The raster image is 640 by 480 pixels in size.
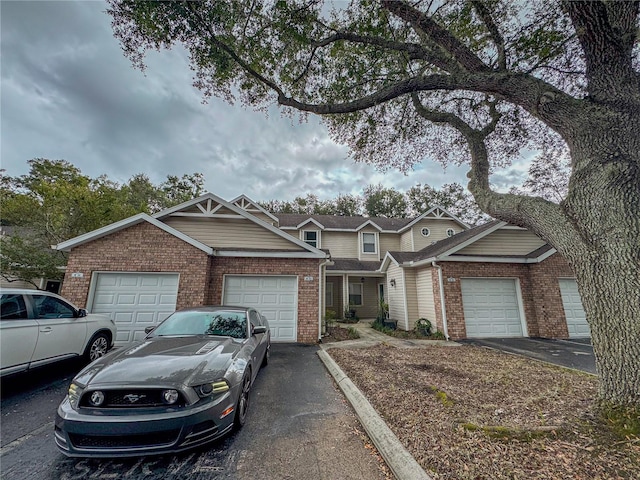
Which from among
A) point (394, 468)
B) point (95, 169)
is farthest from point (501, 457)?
point (95, 169)

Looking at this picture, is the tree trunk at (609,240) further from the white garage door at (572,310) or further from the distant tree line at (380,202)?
the distant tree line at (380,202)

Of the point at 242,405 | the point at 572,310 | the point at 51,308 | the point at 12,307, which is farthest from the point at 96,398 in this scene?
the point at 572,310

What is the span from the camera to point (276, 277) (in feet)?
28.4

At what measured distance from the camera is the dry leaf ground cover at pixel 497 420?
7.09 feet

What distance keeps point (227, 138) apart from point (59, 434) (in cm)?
1120

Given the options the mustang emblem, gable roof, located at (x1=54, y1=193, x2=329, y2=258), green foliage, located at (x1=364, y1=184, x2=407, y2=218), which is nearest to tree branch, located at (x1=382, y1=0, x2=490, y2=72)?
gable roof, located at (x1=54, y1=193, x2=329, y2=258)

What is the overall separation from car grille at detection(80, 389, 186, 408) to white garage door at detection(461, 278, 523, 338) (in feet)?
32.2

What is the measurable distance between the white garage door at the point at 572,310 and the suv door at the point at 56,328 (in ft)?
47.9

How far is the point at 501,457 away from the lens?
2.29 metres

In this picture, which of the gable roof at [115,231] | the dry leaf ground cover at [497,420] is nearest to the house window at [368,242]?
the gable roof at [115,231]

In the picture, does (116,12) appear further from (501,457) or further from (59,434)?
(501,457)

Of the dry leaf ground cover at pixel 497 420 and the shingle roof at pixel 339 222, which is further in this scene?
the shingle roof at pixel 339 222

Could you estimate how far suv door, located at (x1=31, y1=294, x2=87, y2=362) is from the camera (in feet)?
13.9

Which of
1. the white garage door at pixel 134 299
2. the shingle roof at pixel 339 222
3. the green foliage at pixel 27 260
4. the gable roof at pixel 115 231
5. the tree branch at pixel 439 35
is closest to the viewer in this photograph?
the tree branch at pixel 439 35
